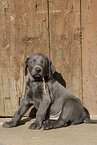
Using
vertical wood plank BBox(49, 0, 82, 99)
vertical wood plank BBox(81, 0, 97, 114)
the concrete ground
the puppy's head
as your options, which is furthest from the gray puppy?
vertical wood plank BBox(81, 0, 97, 114)

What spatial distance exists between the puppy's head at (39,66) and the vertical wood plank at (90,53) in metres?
0.71

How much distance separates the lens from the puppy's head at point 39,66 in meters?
3.82

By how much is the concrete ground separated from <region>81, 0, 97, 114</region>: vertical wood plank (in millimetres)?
626

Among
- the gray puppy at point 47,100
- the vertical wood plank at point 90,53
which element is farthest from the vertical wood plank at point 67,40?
the gray puppy at point 47,100

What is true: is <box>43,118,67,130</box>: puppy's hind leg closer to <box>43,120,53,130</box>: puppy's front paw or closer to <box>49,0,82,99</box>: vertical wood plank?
<box>43,120,53,130</box>: puppy's front paw

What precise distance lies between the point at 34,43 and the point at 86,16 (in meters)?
1.03

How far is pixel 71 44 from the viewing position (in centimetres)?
438

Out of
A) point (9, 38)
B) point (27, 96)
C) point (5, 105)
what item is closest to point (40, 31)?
point (9, 38)

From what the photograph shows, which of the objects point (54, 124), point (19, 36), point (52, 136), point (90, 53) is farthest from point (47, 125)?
point (19, 36)

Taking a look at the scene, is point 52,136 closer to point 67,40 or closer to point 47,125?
point 47,125

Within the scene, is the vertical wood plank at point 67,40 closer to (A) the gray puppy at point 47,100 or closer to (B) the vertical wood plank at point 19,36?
(B) the vertical wood plank at point 19,36

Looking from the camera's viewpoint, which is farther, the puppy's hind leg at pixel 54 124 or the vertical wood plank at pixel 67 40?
the vertical wood plank at pixel 67 40

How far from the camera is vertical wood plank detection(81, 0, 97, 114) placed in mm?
4297

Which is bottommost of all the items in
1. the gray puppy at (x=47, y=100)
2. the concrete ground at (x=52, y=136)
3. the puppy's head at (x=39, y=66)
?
the concrete ground at (x=52, y=136)
